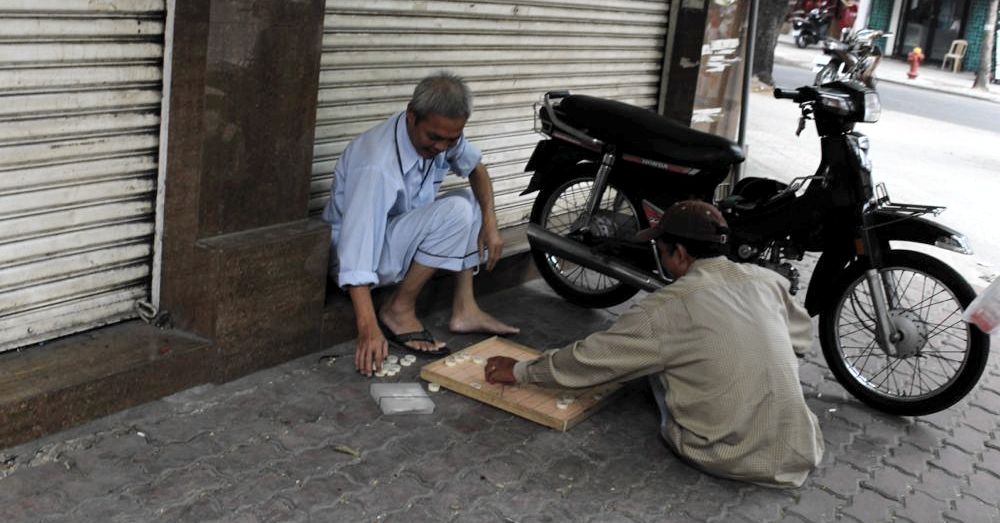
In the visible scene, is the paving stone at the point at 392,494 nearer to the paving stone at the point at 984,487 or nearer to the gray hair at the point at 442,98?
the gray hair at the point at 442,98

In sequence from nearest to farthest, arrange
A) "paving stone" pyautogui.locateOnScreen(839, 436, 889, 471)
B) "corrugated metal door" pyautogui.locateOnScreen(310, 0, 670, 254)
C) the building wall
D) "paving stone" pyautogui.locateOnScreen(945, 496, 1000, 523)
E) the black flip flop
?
1. "paving stone" pyautogui.locateOnScreen(945, 496, 1000, 523)
2. "paving stone" pyautogui.locateOnScreen(839, 436, 889, 471)
3. the black flip flop
4. "corrugated metal door" pyautogui.locateOnScreen(310, 0, 670, 254)
5. the building wall

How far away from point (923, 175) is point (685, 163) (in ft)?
24.7

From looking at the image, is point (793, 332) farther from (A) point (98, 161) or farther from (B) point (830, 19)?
(B) point (830, 19)

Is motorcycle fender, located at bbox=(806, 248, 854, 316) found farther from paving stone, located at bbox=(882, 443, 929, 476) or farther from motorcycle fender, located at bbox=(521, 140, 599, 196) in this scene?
motorcycle fender, located at bbox=(521, 140, 599, 196)

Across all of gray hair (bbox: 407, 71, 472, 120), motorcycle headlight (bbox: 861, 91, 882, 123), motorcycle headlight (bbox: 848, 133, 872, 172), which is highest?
motorcycle headlight (bbox: 861, 91, 882, 123)

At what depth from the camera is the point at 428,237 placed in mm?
4676

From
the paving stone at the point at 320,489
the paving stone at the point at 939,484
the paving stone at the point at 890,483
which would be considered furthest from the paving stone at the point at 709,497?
the paving stone at the point at 320,489

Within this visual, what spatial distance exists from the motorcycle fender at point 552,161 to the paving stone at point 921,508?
2290 millimetres

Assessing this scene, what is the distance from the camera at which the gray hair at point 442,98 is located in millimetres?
4348

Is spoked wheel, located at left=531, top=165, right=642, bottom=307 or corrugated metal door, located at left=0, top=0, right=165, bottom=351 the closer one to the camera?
corrugated metal door, located at left=0, top=0, right=165, bottom=351

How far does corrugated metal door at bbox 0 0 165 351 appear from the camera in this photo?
356 cm

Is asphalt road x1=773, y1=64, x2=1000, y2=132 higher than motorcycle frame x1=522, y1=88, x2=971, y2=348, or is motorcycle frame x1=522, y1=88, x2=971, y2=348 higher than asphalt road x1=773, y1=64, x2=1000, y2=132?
motorcycle frame x1=522, y1=88, x2=971, y2=348

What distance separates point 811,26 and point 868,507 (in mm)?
29740

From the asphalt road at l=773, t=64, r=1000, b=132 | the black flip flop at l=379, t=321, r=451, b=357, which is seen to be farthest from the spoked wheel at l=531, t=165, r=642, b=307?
the asphalt road at l=773, t=64, r=1000, b=132
